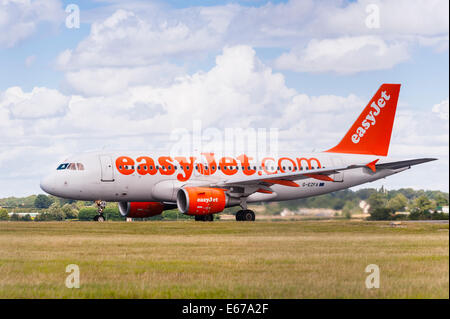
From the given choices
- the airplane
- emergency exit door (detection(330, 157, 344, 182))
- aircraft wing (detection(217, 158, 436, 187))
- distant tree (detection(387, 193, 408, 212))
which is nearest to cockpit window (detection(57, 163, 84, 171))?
the airplane

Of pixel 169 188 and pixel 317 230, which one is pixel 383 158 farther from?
pixel 317 230

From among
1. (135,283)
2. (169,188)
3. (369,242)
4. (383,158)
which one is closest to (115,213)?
(169,188)

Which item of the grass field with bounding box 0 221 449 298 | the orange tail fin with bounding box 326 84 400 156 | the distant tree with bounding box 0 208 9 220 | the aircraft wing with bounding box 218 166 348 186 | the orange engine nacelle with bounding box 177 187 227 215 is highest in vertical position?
the orange tail fin with bounding box 326 84 400 156

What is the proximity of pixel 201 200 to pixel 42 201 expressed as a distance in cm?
848

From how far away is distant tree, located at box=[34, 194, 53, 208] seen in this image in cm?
4106

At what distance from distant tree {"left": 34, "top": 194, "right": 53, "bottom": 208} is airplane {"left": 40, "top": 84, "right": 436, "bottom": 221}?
2.24 ft

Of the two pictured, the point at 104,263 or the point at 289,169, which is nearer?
the point at 104,263

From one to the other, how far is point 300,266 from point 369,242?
26.8ft

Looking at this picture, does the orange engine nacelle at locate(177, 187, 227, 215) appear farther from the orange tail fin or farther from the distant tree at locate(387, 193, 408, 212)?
the distant tree at locate(387, 193, 408, 212)

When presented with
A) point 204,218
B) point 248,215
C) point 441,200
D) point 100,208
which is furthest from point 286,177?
point 441,200

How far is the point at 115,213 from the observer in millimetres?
48031

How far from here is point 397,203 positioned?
99.3ft

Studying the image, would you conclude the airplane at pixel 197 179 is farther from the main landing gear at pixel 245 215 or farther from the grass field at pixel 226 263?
the grass field at pixel 226 263
